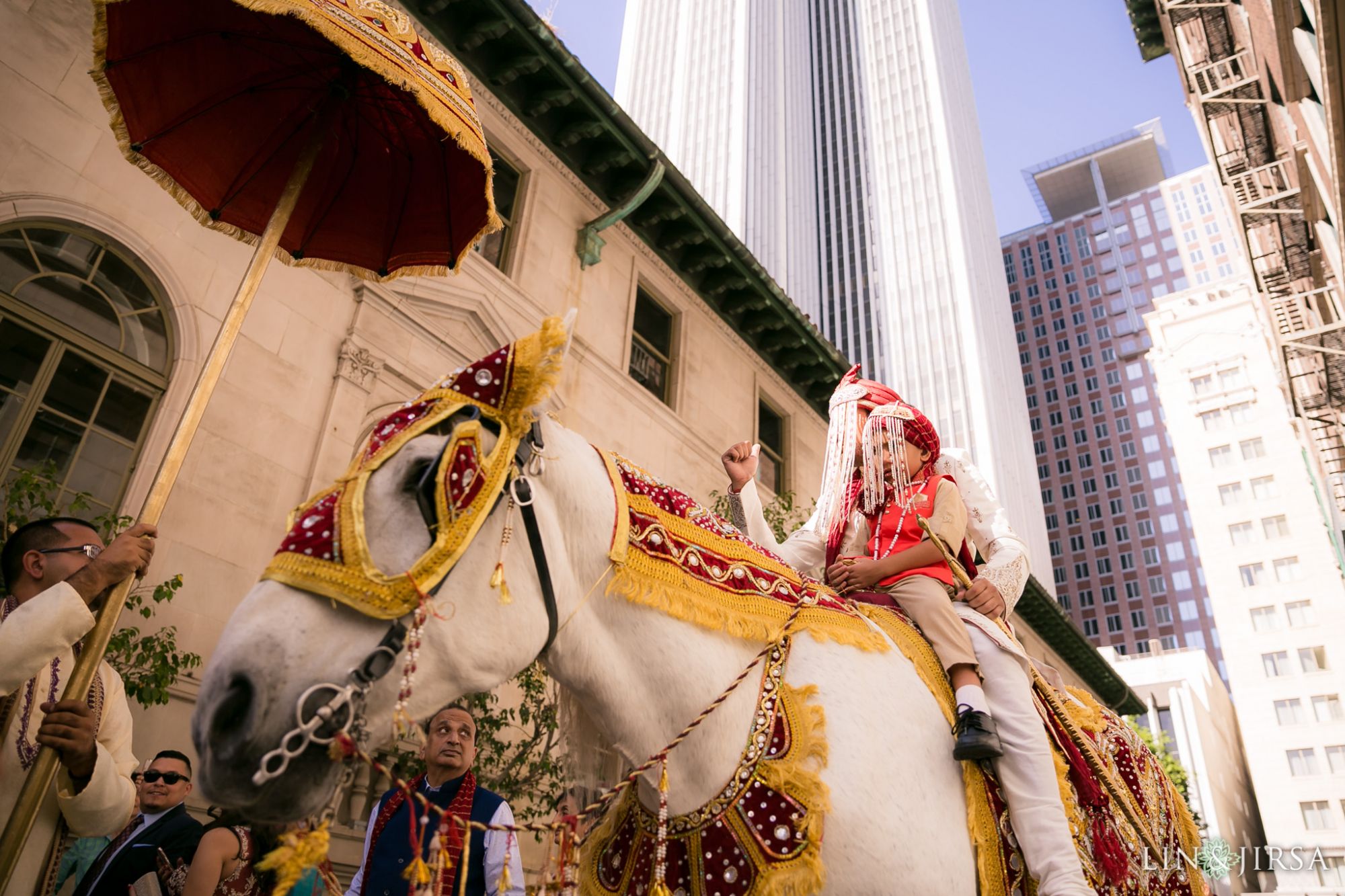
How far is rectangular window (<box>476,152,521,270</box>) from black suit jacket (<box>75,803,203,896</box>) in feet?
26.1

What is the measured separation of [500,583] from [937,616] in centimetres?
181

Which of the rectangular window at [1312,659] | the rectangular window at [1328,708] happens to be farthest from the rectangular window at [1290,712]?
the rectangular window at [1312,659]

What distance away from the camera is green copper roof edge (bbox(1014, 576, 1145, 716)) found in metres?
25.1

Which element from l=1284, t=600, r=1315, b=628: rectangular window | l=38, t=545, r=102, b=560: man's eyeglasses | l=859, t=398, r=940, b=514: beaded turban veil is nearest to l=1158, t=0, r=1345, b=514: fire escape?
l=859, t=398, r=940, b=514: beaded turban veil

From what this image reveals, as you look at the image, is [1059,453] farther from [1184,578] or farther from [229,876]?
[229,876]

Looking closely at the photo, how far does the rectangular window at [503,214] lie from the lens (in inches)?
445

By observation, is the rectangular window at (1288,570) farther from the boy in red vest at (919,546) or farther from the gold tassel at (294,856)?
the gold tassel at (294,856)

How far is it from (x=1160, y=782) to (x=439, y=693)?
4.08 meters

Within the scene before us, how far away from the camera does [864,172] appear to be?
96938 mm

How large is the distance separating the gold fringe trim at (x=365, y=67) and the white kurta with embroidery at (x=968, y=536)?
2.01 meters

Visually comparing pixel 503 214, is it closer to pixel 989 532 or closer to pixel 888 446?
pixel 888 446

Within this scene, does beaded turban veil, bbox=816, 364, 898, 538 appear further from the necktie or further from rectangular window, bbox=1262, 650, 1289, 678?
rectangular window, bbox=1262, 650, 1289, 678

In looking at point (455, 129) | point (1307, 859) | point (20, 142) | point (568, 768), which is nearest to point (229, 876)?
point (568, 768)

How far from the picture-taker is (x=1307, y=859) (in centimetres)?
5253
